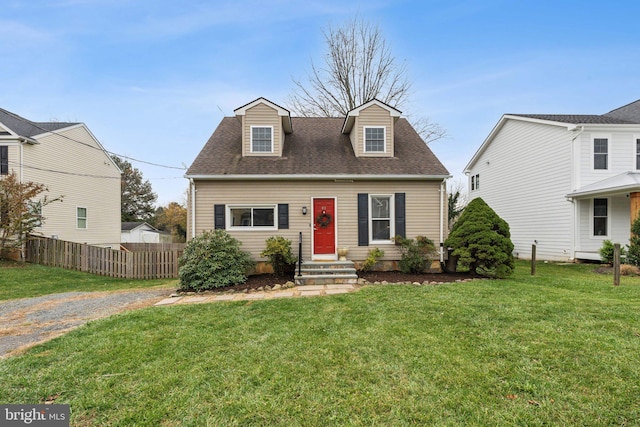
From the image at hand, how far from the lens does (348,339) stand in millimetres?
3674

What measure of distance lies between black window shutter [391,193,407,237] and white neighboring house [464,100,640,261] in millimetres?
7106

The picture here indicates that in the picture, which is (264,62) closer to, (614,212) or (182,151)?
(182,151)

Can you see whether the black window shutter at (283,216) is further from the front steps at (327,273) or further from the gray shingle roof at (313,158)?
the front steps at (327,273)

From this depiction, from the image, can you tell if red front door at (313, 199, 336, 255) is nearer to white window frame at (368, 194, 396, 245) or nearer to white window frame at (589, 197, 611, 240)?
white window frame at (368, 194, 396, 245)

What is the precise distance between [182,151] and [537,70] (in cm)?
2134

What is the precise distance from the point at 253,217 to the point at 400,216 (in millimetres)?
4495

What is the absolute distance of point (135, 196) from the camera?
35.5 meters

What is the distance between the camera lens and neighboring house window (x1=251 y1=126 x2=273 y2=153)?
972cm

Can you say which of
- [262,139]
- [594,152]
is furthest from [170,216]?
[594,152]

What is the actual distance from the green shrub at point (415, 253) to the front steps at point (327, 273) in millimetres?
1551

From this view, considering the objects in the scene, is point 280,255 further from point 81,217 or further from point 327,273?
point 81,217

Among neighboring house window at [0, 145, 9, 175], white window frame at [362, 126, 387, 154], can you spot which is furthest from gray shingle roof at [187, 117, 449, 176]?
neighboring house window at [0, 145, 9, 175]

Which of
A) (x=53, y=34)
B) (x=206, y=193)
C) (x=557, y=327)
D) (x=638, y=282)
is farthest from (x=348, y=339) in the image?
(x=53, y=34)

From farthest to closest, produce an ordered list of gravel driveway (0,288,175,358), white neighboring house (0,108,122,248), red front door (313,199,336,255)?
white neighboring house (0,108,122,248) < red front door (313,199,336,255) < gravel driveway (0,288,175,358)
